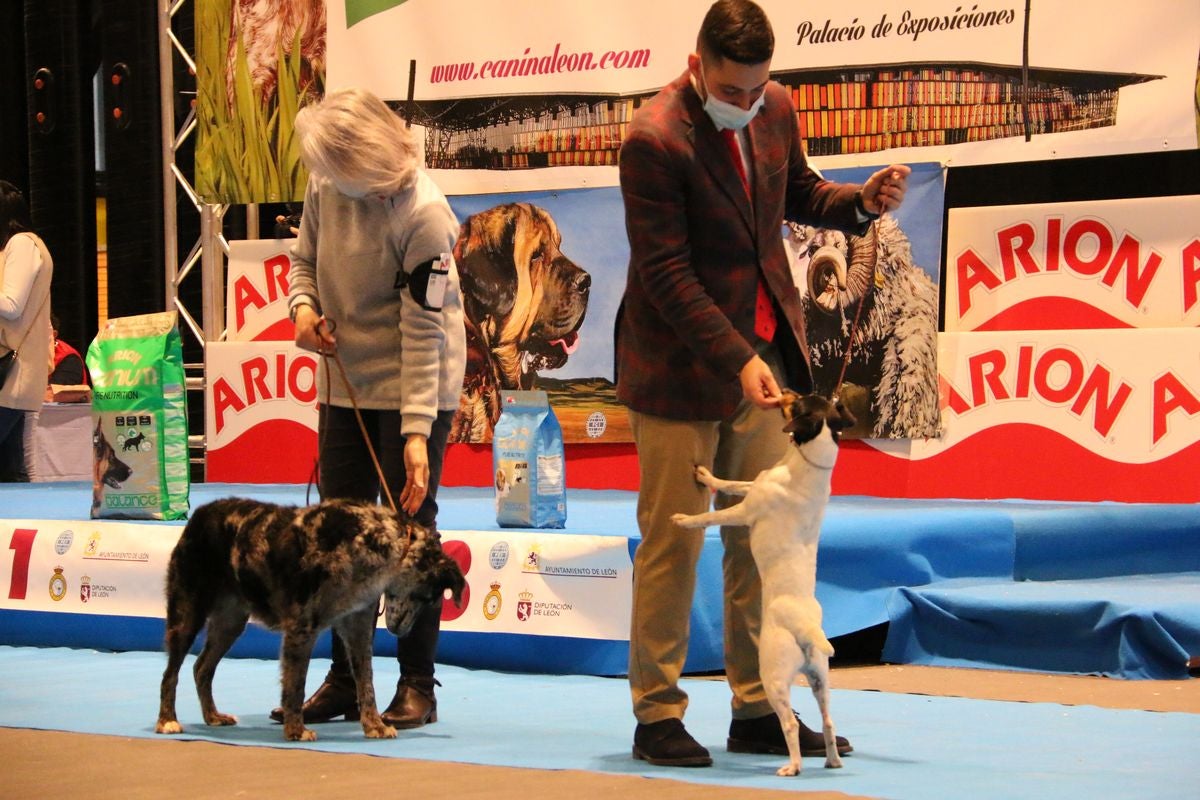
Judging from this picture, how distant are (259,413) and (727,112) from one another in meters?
4.46

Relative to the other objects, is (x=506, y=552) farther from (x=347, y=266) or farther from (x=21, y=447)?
(x=21, y=447)

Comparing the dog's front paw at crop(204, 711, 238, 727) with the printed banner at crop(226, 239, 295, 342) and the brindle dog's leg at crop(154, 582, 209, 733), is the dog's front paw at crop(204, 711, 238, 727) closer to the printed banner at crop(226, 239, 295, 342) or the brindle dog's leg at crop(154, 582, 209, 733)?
the brindle dog's leg at crop(154, 582, 209, 733)

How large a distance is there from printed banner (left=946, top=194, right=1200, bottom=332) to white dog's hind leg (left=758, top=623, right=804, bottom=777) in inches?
121

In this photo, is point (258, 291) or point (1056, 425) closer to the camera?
point (1056, 425)

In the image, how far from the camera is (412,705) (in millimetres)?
3445

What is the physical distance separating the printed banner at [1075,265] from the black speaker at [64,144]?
212 inches

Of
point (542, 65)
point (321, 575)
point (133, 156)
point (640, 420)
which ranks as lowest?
point (321, 575)

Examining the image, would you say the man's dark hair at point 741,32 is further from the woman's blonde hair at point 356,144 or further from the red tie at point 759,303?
the woman's blonde hair at point 356,144

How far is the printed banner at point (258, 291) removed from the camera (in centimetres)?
691

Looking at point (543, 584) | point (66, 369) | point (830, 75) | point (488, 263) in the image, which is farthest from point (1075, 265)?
point (66, 369)

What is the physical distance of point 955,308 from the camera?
5.76 metres

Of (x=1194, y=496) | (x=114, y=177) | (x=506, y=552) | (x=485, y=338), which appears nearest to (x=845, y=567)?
(x=506, y=552)

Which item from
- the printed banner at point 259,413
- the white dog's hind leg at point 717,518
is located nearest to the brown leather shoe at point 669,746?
the white dog's hind leg at point 717,518

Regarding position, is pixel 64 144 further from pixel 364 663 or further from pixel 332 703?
pixel 364 663
